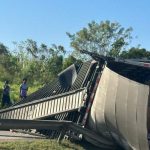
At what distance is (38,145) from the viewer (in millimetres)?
9602

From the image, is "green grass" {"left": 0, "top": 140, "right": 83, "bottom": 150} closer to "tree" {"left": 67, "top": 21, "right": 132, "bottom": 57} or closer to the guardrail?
the guardrail

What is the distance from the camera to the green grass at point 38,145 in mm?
9258

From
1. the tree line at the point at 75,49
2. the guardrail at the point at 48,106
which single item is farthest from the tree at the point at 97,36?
the guardrail at the point at 48,106

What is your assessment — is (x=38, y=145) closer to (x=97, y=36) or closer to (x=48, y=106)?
(x=48, y=106)

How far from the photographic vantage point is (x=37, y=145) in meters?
9.59

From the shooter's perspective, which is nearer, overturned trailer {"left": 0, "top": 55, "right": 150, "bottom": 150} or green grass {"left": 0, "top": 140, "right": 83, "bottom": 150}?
overturned trailer {"left": 0, "top": 55, "right": 150, "bottom": 150}

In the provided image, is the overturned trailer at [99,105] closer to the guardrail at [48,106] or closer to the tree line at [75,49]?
the guardrail at [48,106]

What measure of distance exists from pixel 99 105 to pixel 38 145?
1616 mm

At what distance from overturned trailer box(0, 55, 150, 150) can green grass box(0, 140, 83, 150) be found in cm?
30

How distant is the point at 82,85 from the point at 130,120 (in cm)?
314

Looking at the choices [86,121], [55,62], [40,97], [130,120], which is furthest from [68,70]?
[55,62]

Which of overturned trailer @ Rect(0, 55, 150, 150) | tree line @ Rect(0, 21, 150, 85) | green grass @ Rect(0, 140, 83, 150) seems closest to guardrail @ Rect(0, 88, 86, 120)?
overturned trailer @ Rect(0, 55, 150, 150)

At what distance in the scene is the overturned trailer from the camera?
8.33 m

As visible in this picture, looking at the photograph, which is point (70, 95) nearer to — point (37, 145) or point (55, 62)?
point (37, 145)
